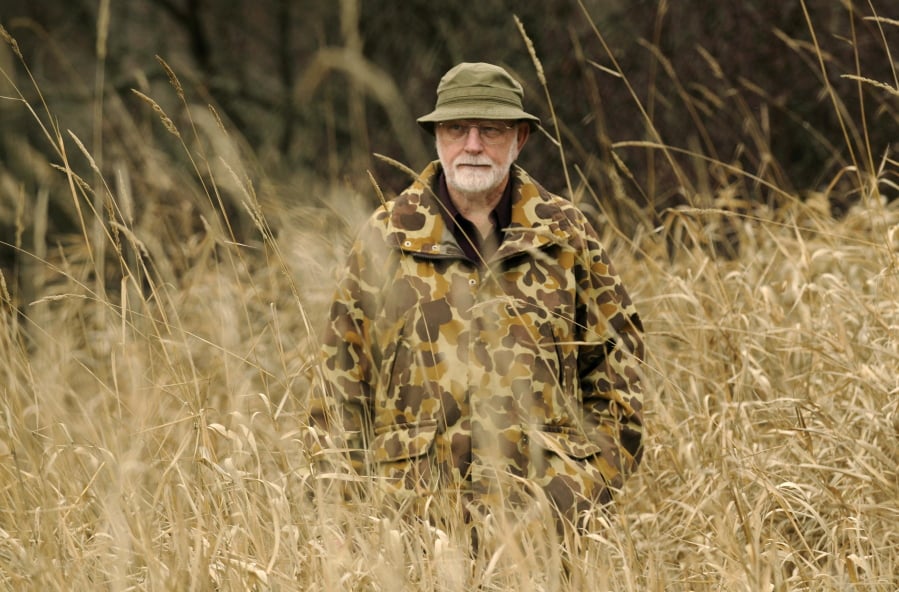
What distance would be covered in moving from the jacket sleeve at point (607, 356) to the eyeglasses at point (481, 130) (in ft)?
1.15

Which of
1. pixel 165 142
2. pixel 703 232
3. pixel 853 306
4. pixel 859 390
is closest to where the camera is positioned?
pixel 859 390

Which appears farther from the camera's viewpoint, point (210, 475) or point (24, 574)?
point (210, 475)

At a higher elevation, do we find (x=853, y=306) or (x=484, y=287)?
(x=484, y=287)

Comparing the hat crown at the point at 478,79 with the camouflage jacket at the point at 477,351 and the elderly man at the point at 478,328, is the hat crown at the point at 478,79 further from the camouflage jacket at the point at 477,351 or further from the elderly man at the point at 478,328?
the camouflage jacket at the point at 477,351

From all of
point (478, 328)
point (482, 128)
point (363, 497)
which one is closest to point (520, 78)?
point (482, 128)

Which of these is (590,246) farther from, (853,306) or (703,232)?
(703,232)

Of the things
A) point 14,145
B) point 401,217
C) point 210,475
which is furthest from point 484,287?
point 14,145

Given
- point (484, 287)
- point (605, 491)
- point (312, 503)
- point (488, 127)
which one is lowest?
point (605, 491)

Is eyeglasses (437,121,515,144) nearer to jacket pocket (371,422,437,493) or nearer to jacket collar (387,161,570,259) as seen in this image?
jacket collar (387,161,570,259)

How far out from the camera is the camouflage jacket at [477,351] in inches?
126

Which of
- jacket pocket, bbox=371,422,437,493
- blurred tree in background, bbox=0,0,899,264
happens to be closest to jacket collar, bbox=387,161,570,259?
jacket pocket, bbox=371,422,437,493

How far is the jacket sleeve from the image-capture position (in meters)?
3.40

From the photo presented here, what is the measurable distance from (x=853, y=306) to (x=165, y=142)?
6001 mm

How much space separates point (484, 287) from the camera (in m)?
3.28
